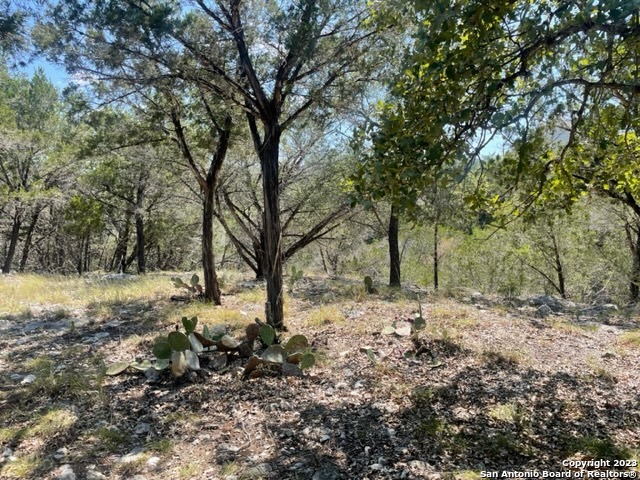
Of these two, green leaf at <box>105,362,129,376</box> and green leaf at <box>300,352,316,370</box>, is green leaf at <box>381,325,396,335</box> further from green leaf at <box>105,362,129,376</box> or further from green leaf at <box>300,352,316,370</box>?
green leaf at <box>105,362,129,376</box>

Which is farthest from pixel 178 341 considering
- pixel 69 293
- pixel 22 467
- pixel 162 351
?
pixel 69 293

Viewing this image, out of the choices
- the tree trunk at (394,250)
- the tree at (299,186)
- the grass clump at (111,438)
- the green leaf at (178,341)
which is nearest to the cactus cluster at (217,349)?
the green leaf at (178,341)

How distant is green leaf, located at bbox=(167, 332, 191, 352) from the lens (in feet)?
13.0

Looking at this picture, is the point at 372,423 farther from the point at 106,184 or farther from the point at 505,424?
the point at 106,184

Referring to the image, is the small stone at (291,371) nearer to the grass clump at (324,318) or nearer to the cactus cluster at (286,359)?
the cactus cluster at (286,359)

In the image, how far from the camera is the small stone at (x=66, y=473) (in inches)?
97.3

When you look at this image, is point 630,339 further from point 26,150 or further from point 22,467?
point 26,150

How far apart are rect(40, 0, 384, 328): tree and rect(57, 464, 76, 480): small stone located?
116 inches

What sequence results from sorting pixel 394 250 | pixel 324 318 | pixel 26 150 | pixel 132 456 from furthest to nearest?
pixel 26 150 < pixel 394 250 < pixel 324 318 < pixel 132 456

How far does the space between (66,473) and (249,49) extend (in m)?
4.48

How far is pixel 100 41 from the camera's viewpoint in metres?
4.39

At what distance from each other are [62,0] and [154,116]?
257 cm

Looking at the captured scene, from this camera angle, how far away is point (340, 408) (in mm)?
3369

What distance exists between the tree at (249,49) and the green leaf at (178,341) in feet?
4.93
